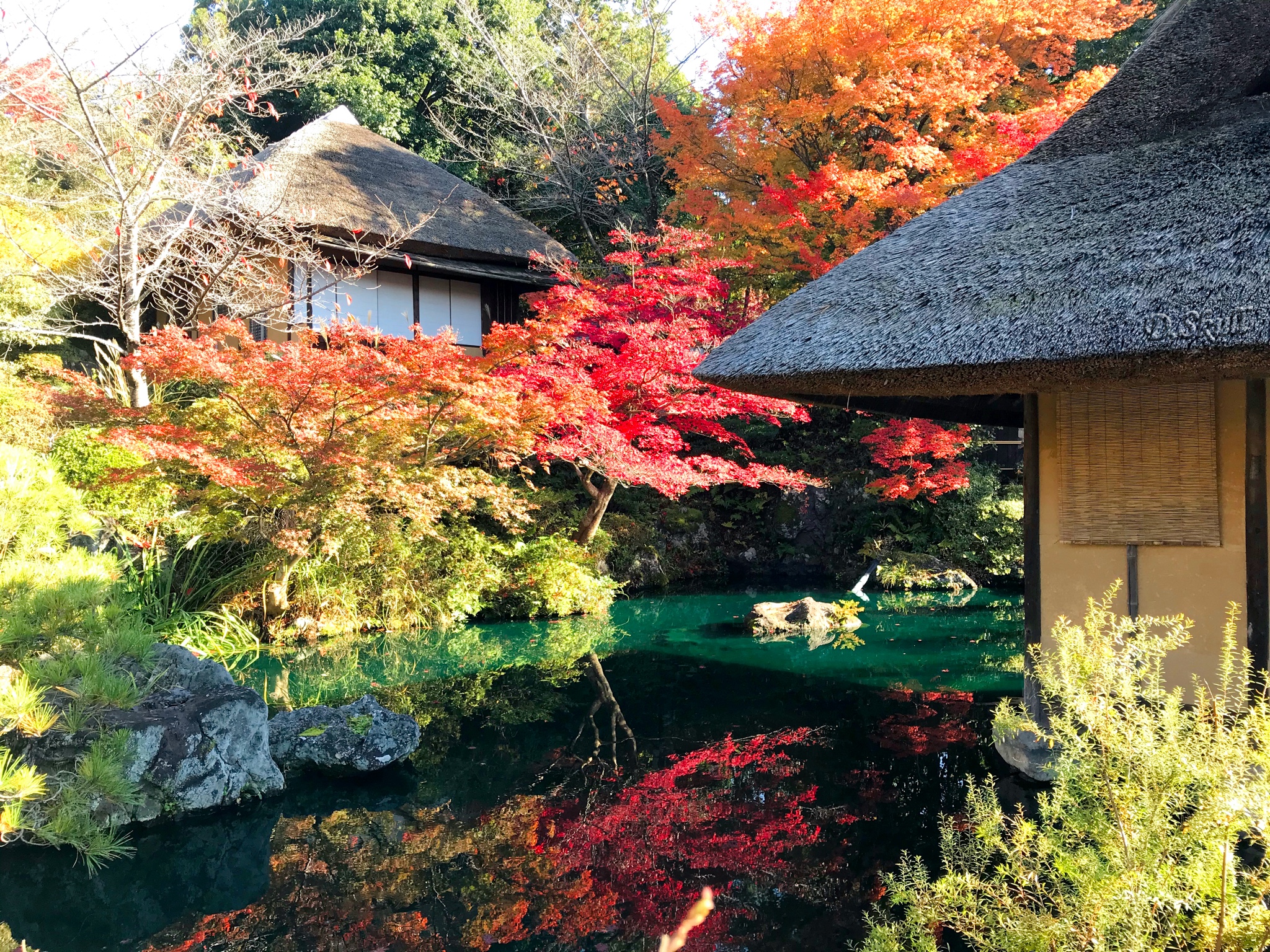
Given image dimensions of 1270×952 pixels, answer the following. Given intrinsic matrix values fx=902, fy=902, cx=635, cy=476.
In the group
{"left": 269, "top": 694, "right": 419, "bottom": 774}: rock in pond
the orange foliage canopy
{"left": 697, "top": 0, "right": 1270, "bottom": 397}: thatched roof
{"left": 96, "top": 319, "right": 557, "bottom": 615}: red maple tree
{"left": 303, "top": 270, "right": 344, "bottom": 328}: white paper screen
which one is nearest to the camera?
{"left": 697, "top": 0, "right": 1270, "bottom": 397}: thatched roof

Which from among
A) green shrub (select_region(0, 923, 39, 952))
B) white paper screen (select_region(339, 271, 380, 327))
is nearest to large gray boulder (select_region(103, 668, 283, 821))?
green shrub (select_region(0, 923, 39, 952))

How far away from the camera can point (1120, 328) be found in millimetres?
3561

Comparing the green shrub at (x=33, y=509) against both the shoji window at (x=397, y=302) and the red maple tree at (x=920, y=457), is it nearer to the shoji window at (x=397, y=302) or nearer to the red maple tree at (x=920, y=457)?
the shoji window at (x=397, y=302)

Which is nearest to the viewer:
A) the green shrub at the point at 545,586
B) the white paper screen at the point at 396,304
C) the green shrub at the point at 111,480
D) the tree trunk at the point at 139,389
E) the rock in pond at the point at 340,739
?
the rock in pond at the point at 340,739

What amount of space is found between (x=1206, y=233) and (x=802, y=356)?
1771 millimetres

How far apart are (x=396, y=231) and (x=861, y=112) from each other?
5988 millimetres

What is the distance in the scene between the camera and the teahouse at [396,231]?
11.8 metres

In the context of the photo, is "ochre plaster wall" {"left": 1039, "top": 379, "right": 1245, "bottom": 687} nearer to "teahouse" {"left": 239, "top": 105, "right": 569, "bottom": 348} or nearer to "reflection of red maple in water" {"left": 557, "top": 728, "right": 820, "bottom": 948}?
"reflection of red maple in water" {"left": 557, "top": 728, "right": 820, "bottom": 948}

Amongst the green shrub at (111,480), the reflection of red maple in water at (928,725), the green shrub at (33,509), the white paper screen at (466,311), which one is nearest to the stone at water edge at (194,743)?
the green shrub at (33,509)

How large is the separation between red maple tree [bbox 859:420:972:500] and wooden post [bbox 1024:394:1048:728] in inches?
225

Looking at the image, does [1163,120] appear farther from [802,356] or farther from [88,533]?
[88,533]

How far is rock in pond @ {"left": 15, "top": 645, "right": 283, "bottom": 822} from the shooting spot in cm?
441

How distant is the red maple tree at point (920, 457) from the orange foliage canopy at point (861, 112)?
85.8 inches

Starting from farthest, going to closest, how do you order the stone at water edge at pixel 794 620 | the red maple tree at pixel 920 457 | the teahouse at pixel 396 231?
the teahouse at pixel 396 231
the red maple tree at pixel 920 457
the stone at water edge at pixel 794 620
